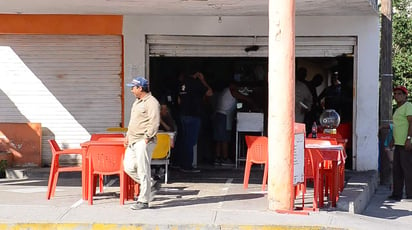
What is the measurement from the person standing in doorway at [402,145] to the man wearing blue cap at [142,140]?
4.47m

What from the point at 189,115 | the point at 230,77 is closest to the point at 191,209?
the point at 189,115

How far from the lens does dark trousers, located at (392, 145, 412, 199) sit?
12219 millimetres

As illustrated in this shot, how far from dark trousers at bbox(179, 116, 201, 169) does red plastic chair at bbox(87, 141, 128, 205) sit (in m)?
4.12

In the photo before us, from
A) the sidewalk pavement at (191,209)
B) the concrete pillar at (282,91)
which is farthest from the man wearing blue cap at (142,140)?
the concrete pillar at (282,91)

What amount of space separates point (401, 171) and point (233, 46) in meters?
4.05

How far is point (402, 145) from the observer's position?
12.1 meters

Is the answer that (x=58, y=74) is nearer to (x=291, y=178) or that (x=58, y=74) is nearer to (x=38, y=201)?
(x=38, y=201)

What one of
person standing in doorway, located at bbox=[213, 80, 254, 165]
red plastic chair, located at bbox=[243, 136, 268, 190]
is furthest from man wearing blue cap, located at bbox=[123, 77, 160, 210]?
person standing in doorway, located at bbox=[213, 80, 254, 165]

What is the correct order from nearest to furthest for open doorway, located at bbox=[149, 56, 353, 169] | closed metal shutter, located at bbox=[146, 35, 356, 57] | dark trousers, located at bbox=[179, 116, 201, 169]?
dark trousers, located at bbox=[179, 116, 201, 169], closed metal shutter, located at bbox=[146, 35, 356, 57], open doorway, located at bbox=[149, 56, 353, 169]

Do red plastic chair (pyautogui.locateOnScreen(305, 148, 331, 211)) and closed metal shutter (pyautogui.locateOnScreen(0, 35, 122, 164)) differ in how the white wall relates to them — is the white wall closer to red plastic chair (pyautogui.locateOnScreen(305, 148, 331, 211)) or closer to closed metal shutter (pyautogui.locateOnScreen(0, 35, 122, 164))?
closed metal shutter (pyautogui.locateOnScreen(0, 35, 122, 164))

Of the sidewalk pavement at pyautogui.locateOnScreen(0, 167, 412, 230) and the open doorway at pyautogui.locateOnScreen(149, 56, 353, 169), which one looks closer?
the sidewalk pavement at pyautogui.locateOnScreen(0, 167, 412, 230)

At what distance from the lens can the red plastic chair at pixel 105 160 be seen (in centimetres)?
974

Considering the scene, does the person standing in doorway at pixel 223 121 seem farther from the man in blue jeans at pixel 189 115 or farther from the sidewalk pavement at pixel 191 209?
the sidewalk pavement at pixel 191 209

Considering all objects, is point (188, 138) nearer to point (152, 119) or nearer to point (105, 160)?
point (105, 160)
